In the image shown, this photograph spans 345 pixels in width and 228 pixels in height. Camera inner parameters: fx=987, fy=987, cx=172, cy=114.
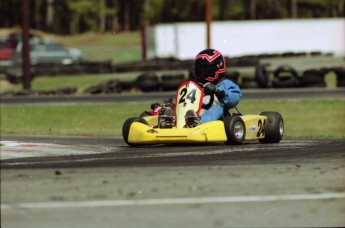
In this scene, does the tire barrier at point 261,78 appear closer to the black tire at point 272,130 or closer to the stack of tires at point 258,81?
the stack of tires at point 258,81

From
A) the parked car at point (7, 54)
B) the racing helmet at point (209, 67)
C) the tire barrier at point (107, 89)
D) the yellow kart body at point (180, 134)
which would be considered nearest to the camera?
the yellow kart body at point (180, 134)

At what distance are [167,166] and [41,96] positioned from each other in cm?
1997

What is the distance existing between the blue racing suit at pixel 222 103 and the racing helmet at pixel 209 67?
0.15 meters

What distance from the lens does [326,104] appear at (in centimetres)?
2286

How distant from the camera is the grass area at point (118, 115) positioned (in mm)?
19312

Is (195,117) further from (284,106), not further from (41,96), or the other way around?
(41,96)

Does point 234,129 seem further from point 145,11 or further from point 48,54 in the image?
point 145,11

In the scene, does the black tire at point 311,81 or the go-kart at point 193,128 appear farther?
the black tire at point 311,81

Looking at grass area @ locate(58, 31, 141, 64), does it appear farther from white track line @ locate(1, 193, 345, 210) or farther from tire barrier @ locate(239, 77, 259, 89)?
white track line @ locate(1, 193, 345, 210)

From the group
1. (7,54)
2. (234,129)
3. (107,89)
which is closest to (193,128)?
(234,129)

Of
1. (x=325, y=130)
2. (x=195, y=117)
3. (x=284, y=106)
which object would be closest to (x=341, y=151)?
(x=195, y=117)

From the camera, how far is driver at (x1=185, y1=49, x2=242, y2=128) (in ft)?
34.9

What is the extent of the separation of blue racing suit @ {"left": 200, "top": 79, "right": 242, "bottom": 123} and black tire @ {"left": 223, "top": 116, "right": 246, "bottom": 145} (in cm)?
29

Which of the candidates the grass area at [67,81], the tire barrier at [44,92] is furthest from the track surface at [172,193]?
the grass area at [67,81]
